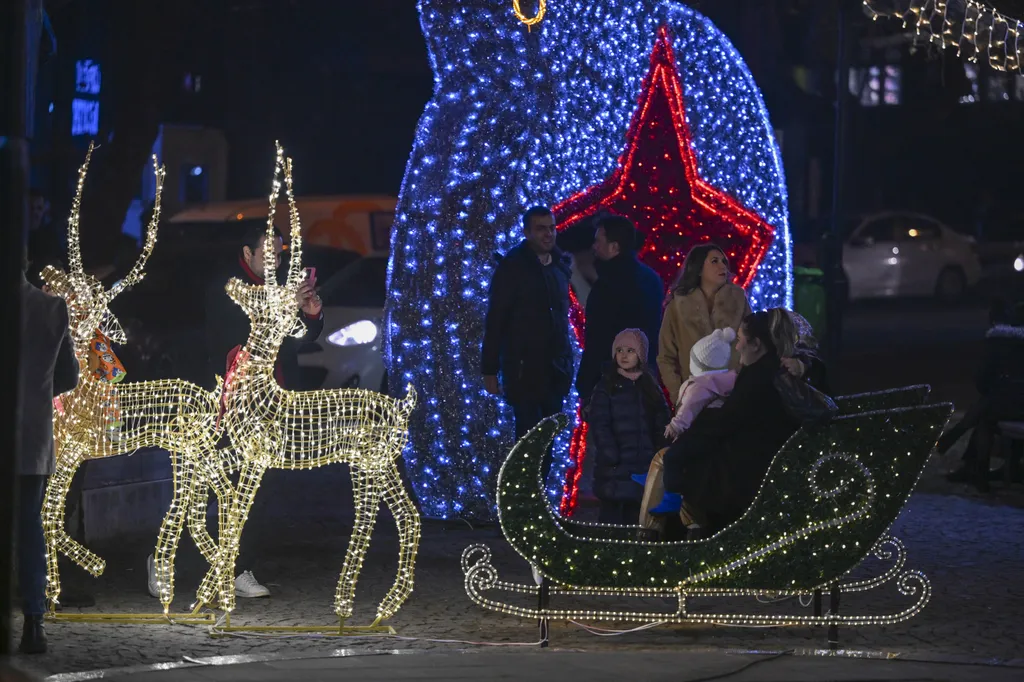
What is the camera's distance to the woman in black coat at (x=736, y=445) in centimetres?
766

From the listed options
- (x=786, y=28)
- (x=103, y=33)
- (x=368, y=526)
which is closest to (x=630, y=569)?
(x=368, y=526)

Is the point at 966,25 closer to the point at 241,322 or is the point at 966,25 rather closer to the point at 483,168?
the point at 483,168

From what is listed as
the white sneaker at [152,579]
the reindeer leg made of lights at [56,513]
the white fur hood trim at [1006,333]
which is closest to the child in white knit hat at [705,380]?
the white sneaker at [152,579]

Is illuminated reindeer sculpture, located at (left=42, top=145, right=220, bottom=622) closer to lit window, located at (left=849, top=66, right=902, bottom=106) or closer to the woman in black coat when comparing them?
the woman in black coat

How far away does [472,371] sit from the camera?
34.0 ft

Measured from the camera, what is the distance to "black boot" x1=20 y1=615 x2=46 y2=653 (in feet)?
23.4

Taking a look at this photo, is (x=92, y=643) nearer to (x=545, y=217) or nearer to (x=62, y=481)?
(x=62, y=481)

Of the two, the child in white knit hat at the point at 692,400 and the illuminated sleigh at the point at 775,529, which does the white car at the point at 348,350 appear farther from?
the illuminated sleigh at the point at 775,529

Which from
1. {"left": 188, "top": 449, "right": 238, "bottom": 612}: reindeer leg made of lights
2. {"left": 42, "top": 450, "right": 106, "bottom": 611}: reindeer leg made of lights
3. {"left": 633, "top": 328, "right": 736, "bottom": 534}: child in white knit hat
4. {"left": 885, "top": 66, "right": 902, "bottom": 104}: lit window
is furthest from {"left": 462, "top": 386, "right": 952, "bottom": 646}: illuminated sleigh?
{"left": 885, "top": 66, "right": 902, "bottom": 104}: lit window

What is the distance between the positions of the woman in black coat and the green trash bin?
27.1ft

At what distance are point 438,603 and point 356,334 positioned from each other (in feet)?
24.8

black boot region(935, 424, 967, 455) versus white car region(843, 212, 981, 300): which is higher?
white car region(843, 212, 981, 300)

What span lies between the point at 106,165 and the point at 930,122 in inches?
1021

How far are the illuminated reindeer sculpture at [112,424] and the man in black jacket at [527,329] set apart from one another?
8.07 feet
